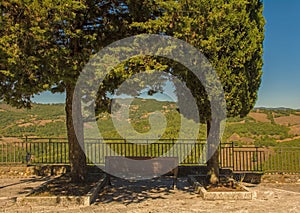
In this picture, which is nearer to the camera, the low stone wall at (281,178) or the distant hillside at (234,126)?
the low stone wall at (281,178)

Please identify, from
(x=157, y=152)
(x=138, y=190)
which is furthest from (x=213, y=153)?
(x=157, y=152)

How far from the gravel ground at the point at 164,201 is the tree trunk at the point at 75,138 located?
101cm

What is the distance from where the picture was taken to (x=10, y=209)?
800cm

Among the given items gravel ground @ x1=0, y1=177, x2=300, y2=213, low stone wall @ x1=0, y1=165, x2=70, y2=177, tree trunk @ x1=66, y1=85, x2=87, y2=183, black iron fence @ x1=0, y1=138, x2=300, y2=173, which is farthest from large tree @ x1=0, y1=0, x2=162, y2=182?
black iron fence @ x1=0, y1=138, x2=300, y2=173

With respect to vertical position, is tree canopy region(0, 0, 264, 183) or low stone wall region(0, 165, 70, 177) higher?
tree canopy region(0, 0, 264, 183)

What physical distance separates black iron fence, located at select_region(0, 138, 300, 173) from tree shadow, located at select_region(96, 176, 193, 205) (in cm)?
183

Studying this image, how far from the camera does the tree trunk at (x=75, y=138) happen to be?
10102 millimetres

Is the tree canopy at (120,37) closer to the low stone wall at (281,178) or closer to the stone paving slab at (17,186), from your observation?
the stone paving slab at (17,186)

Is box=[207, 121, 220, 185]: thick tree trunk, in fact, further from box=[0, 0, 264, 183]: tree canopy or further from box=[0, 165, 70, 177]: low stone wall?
box=[0, 165, 70, 177]: low stone wall

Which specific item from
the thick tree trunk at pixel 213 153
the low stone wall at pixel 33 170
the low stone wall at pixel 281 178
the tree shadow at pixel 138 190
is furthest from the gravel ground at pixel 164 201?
the low stone wall at pixel 33 170

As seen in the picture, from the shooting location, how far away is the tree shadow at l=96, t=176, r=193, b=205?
912cm

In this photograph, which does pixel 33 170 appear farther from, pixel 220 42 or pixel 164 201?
pixel 220 42

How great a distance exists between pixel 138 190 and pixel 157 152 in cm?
383

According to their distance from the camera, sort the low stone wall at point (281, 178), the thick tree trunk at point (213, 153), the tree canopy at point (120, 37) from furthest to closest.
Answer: the low stone wall at point (281, 178)
the thick tree trunk at point (213, 153)
the tree canopy at point (120, 37)
